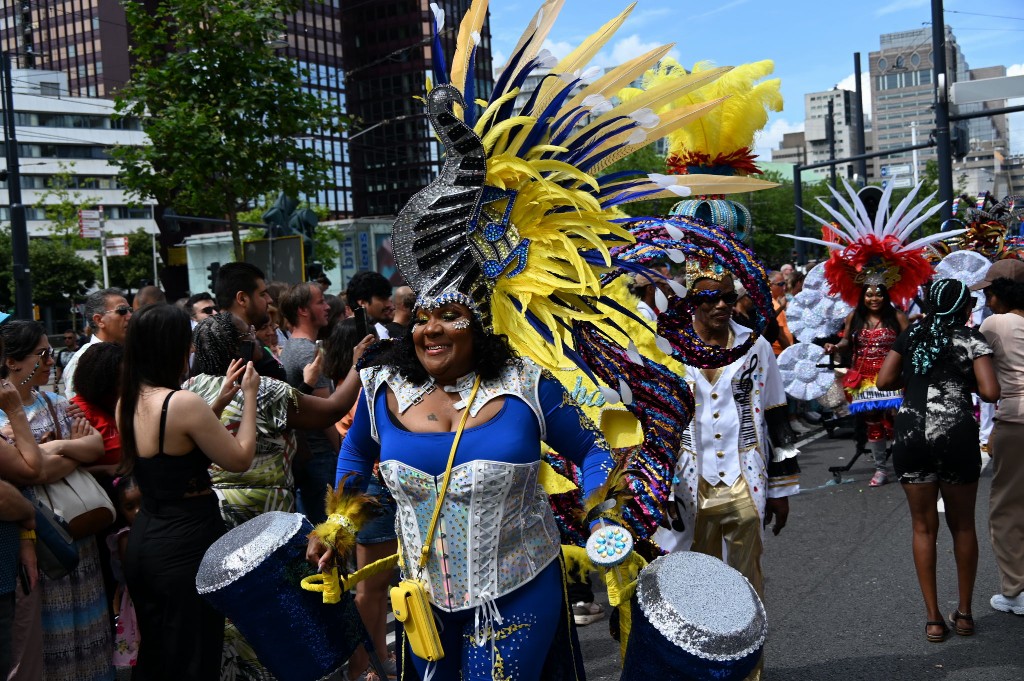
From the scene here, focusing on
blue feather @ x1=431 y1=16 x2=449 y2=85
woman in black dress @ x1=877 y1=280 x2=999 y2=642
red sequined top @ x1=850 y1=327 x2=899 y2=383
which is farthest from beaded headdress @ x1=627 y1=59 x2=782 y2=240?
red sequined top @ x1=850 y1=327 x2=899 y2=383

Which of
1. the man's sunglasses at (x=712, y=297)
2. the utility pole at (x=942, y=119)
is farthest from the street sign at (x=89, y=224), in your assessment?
the man's sunglasses at (x=712, y=297)

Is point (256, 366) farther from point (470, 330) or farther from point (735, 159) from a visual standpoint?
point (735, 159)

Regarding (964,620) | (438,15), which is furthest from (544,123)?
(964,620)

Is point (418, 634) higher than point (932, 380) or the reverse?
the reverse

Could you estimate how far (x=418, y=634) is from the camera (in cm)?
301

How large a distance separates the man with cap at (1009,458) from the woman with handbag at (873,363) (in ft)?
10.00

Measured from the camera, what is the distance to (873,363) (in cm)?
893

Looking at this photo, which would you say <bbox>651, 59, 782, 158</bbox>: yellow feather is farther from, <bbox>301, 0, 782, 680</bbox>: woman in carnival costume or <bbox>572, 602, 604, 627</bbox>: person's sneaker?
<bbox>572, 602, 604, 627</bbox>: person's sneaker

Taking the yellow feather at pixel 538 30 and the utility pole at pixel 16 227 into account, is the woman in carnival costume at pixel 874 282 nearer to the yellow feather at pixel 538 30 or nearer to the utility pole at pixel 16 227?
the yellow feather at pixel 538 30

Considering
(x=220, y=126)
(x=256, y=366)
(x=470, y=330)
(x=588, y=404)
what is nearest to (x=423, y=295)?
(x=470, y=330)

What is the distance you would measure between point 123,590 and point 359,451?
2081 millimetres

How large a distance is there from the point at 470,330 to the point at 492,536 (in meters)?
0.65

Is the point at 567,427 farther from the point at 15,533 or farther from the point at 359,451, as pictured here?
the point at 15,533

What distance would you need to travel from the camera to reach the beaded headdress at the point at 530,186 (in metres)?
3.27
